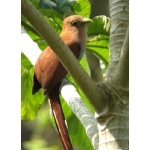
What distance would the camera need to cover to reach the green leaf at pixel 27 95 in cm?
104

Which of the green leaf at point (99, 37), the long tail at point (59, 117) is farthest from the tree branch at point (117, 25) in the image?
the long tail at point (59, 117)

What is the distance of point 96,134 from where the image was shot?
0.81 metres

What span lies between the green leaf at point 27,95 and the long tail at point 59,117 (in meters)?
0.05

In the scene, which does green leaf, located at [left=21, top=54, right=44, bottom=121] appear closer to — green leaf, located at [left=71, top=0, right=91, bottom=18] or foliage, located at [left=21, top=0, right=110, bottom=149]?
foliage, located at [left=21, top=0, right=110, bottom=149]

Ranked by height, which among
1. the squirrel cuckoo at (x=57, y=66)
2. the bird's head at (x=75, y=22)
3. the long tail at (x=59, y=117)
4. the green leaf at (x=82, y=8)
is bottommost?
the long tail at (x=59, y=117)

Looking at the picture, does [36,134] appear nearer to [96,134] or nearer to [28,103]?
[28,103]

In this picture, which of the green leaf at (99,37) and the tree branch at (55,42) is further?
the green leaf at (99,37)

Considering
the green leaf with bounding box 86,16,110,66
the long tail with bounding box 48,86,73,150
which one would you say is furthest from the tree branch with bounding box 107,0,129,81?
the long tail with bounding box 48,86,73,150

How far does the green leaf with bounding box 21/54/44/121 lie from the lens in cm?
104

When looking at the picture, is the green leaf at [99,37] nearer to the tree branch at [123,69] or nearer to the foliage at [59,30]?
the foliage at [59,30]

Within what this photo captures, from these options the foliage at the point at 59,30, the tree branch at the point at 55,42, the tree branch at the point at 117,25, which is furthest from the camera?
the foliage at the point at 59,30
